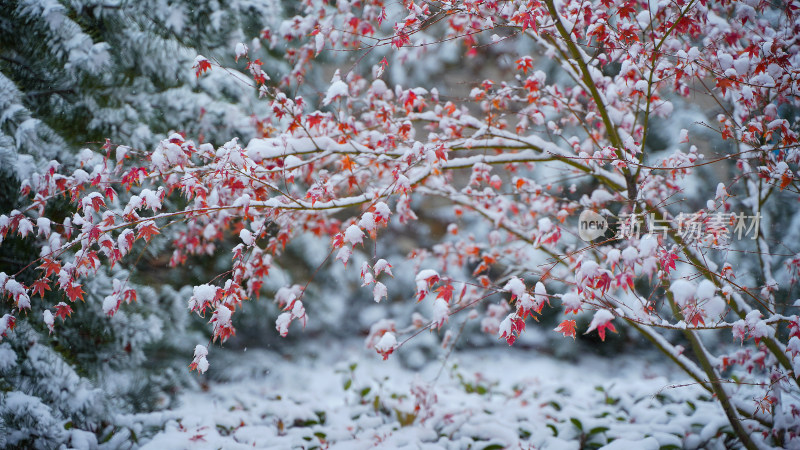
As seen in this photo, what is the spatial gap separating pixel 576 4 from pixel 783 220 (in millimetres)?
2907

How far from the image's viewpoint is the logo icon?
9.48 feet

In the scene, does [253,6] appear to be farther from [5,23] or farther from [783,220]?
[783,220]

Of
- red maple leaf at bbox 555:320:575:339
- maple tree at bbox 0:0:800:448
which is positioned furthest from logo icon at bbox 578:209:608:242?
red maple leaf at bbox 555:320:575:339

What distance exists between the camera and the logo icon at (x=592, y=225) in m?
2.89

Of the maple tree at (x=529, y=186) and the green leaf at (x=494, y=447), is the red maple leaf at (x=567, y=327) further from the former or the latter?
the green leaf at (x=494, y=447)

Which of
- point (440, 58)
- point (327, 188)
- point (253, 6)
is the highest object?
point (440, 58)

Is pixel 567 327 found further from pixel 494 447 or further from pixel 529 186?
pixel 529 186

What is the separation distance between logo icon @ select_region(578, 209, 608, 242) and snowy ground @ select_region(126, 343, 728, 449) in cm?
93

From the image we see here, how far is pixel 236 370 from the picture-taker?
457 centimetres

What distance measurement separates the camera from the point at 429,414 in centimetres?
329

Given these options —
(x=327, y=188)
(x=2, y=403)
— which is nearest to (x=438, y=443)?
(x=327, y=188)

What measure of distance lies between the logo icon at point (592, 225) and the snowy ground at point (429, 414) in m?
0.93

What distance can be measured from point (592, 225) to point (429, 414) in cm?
164

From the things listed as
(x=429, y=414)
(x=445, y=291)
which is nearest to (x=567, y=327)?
(x=445, y=291)
